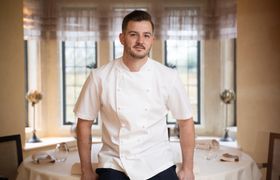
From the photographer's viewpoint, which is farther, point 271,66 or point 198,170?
point 271,66

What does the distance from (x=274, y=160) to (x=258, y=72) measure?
99cm

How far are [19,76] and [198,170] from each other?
2.36 meters

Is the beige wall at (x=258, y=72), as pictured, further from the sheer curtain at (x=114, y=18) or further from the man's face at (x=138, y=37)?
the man's face at (x=138, y=37)

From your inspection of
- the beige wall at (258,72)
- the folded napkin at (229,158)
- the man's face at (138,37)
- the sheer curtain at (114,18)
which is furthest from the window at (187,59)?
the man's face at (138,37)

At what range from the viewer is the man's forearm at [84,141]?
176 centimetres

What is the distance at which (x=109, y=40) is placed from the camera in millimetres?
4328

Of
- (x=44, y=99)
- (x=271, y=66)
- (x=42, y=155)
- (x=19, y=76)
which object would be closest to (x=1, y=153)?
(x=42, y=155)

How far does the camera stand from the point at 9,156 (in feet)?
9.98

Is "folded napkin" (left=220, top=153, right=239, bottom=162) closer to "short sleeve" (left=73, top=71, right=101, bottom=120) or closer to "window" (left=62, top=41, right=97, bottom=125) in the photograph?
"short sleeve" (left=73, top=71, right=101, bottom=120)

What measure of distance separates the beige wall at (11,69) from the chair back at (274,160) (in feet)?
7.56

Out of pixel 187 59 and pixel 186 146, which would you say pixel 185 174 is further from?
pixel 187 59

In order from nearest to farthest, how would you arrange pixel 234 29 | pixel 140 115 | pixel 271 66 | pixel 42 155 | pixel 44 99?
pixel 140 115
pixel 42 155
pixel 271 66
pixel 234 29
pixel 44 99

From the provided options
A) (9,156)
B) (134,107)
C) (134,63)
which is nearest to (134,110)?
(134,107)

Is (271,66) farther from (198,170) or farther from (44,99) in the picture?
(44,99)
